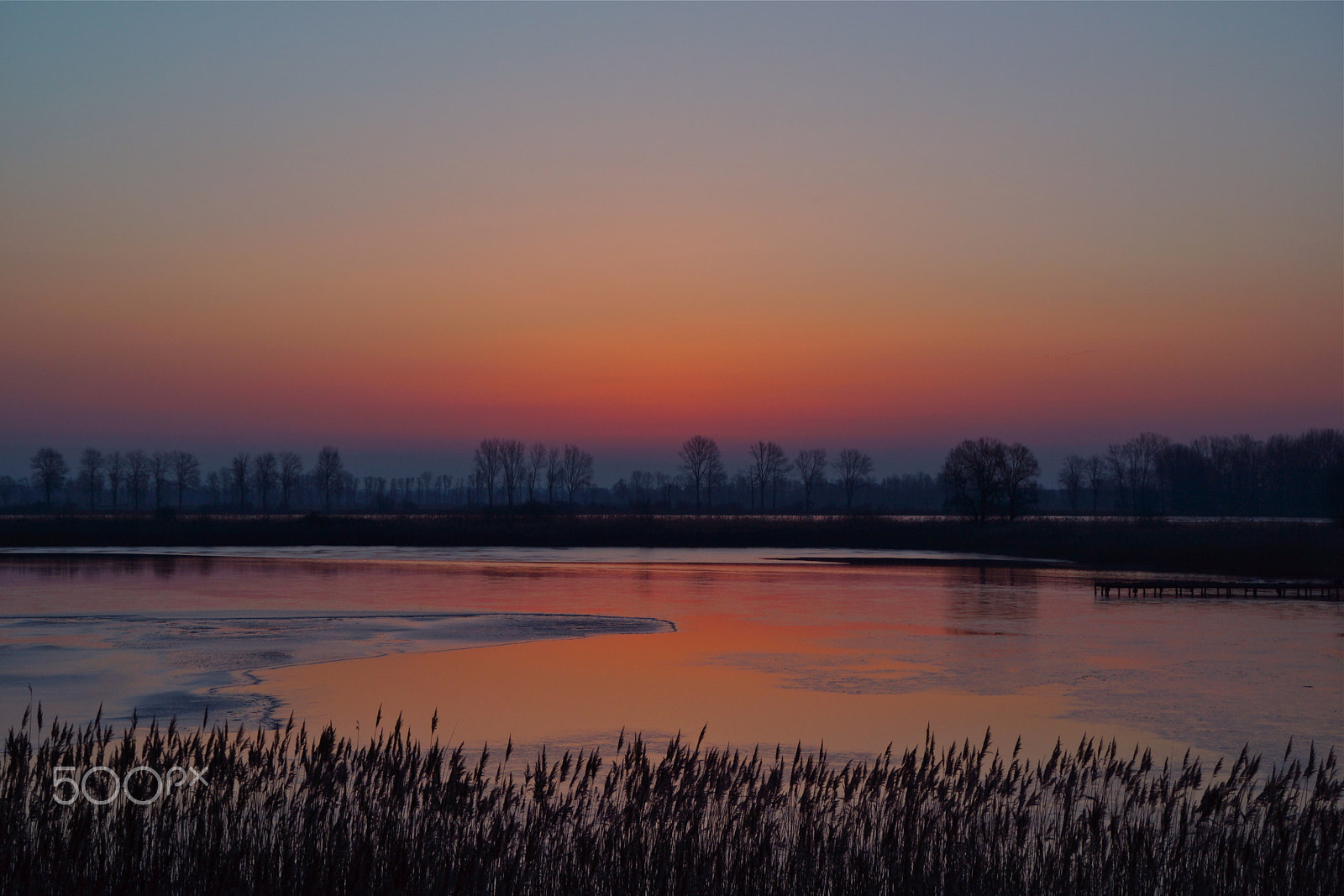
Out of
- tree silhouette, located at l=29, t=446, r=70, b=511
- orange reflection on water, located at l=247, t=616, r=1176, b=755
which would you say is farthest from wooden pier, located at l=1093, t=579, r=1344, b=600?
tree silhouette, located at l=29, t=446, r=70, b=511

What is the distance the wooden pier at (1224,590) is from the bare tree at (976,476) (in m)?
49.7

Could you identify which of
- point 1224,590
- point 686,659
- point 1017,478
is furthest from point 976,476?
point 686,659

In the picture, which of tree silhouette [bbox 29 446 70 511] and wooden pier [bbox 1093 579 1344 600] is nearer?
wooden pier [bbox 1093 579 1344 600]

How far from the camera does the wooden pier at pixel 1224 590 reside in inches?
1278

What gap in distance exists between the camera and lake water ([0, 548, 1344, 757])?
44.2 ft

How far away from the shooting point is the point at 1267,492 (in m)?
160

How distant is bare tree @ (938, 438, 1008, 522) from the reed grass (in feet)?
260

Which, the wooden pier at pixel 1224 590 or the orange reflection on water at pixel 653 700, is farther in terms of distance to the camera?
the wooden pier at pixel 1224 590

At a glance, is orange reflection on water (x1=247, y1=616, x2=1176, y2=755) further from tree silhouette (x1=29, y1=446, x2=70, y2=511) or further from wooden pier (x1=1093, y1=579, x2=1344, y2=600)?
tree silhouette (x1=29, y1=446, x2=70, y2=511)

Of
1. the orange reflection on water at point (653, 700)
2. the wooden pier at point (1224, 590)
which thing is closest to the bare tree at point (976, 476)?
the wooden pier at point (1224, 590)

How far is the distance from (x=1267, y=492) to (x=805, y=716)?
560 ft

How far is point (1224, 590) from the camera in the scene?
1351 inches

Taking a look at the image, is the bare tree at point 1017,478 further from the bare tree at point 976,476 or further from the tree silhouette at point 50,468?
the tree silhouette at point 50,468

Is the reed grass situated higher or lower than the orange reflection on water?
higher
